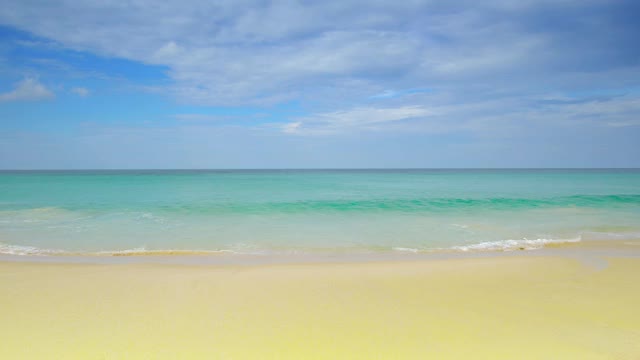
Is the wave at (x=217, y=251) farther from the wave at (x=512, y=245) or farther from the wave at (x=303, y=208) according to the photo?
the wave at (x=303, y=208)

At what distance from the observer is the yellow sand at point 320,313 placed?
335 centimetres

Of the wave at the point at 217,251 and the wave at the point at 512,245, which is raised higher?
the wave at the point at 512,245

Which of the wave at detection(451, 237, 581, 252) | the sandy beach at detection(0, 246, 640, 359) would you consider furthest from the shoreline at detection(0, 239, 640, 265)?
the sandy beach at detection(0, 246, 640, 359)

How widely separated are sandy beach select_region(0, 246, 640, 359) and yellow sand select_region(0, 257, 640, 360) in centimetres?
2

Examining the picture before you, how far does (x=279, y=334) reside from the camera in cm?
368

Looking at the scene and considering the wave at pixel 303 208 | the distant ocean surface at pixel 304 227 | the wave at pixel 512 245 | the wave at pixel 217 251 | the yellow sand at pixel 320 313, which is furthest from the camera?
the wave at pixel 303 208

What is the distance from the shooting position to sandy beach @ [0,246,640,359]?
3354mm

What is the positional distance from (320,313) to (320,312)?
1.2 inches

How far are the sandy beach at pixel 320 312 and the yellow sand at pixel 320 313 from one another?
17 mm

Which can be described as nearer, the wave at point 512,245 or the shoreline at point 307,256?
the shoreline at point 307,256

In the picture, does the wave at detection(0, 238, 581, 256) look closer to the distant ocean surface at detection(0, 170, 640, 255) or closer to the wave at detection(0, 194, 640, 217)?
the distant ocean surface at detection(0, 170, 640, 255)

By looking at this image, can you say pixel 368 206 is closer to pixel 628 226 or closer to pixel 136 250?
pixel 628 226

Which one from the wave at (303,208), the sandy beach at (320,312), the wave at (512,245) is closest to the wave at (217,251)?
the wave at (512,245)

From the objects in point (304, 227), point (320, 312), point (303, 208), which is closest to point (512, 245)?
point (304, 227)
